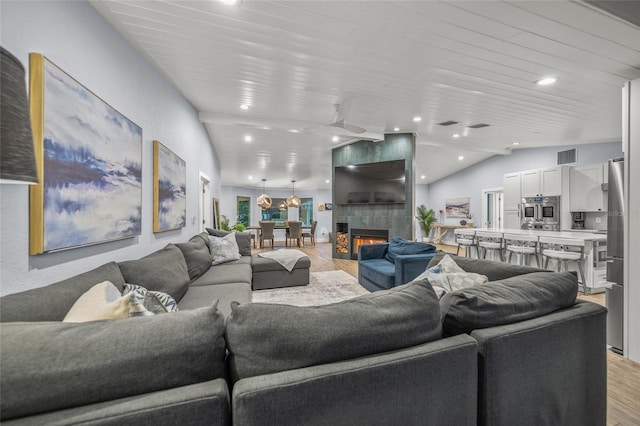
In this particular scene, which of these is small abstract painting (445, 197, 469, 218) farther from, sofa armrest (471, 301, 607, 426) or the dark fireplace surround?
sofa armrest (471, 301, 607, 426)

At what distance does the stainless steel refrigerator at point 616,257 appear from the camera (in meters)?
2.26

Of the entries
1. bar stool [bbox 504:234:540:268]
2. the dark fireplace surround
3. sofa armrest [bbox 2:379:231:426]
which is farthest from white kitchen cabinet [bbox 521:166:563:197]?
sofa armrest [bbox 2:379:231:426]

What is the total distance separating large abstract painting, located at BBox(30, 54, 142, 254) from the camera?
4.10ft

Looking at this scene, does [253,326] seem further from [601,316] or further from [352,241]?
[352,241]

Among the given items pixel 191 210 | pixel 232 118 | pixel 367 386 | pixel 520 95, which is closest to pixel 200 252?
pixel 191 210

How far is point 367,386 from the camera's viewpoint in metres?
0.81

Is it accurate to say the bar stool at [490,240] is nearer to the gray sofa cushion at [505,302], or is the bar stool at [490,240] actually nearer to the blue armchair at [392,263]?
the blue armchair at [392,263]

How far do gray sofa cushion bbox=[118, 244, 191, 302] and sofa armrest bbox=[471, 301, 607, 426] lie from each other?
1.98 meters

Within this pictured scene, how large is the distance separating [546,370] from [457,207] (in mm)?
9126

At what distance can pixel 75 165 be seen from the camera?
1.48 metres

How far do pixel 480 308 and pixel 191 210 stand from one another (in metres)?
4.01

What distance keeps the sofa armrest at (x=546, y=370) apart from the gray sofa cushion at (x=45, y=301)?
1.73 m

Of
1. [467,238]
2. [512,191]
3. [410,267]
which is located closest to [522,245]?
[467,238]

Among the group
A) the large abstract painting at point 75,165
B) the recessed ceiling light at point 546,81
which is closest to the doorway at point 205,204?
the large abstract painting at point 75,165
